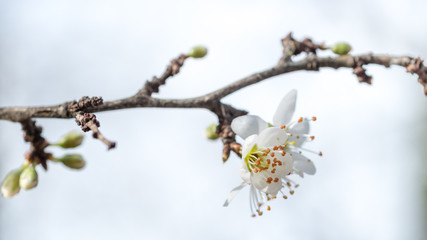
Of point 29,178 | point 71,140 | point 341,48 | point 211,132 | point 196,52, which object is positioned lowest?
point 29,178

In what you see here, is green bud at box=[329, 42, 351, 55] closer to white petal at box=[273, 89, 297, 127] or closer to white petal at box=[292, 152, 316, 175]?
white petal at box=[273, 89, 297, 127]

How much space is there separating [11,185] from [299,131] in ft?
3.72

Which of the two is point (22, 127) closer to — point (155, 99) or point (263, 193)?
point (155, 99)

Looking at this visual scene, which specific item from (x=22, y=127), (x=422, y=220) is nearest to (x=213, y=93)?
(x=22, y=127)

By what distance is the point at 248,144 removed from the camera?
1.70 meters

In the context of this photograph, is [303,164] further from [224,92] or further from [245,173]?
[224,92]

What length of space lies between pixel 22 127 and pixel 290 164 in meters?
0.96

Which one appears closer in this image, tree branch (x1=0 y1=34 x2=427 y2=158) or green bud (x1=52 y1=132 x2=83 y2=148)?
tree branch (x1=0 y1=34 x2=427 y2=158)

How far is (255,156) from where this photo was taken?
6.04 feet

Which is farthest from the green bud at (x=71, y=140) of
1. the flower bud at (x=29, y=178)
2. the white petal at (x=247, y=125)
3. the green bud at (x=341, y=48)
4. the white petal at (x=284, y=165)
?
the green bud at (x=341, y=48)

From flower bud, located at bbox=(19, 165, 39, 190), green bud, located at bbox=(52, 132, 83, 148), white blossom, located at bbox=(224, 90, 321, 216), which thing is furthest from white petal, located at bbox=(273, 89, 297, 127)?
flower bud, located at bbox=(19, 165, 39, 190)

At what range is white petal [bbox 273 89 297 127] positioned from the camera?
1854 millimetres

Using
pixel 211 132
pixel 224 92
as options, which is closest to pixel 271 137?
pixel 224 92

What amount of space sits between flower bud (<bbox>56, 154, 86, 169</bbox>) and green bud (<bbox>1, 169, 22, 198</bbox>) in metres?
0.17
